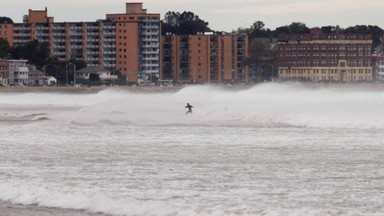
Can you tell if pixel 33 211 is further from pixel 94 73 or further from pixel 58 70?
pixel 94 73

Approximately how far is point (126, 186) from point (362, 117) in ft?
95.4

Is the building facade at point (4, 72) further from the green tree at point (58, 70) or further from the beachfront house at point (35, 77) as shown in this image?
the green tree at point (58, 70)

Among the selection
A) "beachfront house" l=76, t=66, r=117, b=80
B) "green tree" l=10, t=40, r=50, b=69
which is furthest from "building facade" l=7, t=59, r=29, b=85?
"green tree" l=10, t=40, r=50, b=69

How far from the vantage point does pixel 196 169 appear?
3102 centimetres

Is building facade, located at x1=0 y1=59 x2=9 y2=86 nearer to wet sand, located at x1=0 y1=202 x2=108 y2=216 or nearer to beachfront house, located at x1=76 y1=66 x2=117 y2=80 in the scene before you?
beachfront house, located at x1=76 y1=66 x2=117 y2=80

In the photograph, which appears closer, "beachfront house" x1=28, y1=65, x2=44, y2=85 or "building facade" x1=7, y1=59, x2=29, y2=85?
"beachfront house" x1=28, y1=65, x2=44, y2=85

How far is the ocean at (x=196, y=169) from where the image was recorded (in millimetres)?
24172

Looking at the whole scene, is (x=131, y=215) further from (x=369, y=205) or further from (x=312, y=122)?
(x=312, y=122)

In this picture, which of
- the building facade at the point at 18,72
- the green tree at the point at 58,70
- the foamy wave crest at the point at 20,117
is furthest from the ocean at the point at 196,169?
the green tree at the point at 58,70

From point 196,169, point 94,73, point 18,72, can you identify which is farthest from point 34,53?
point 196,169

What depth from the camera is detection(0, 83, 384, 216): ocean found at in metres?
24.2

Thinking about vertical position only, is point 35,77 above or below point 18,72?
below

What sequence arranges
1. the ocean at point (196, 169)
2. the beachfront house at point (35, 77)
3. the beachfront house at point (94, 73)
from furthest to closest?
the beachfront house at point (94, 73) < the beachfront house at point (35, 77) < the ocean at point (196, 169)

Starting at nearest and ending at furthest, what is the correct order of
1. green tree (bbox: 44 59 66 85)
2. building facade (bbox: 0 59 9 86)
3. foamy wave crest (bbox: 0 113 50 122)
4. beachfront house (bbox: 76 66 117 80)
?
foamy wave crest (bbox: 0 113 50 122) → building facade (bbox: 0 59 9 86) → green tree (bbox: 44 59 66 85) → beachfront house (bbox: 76 66 117 80)
